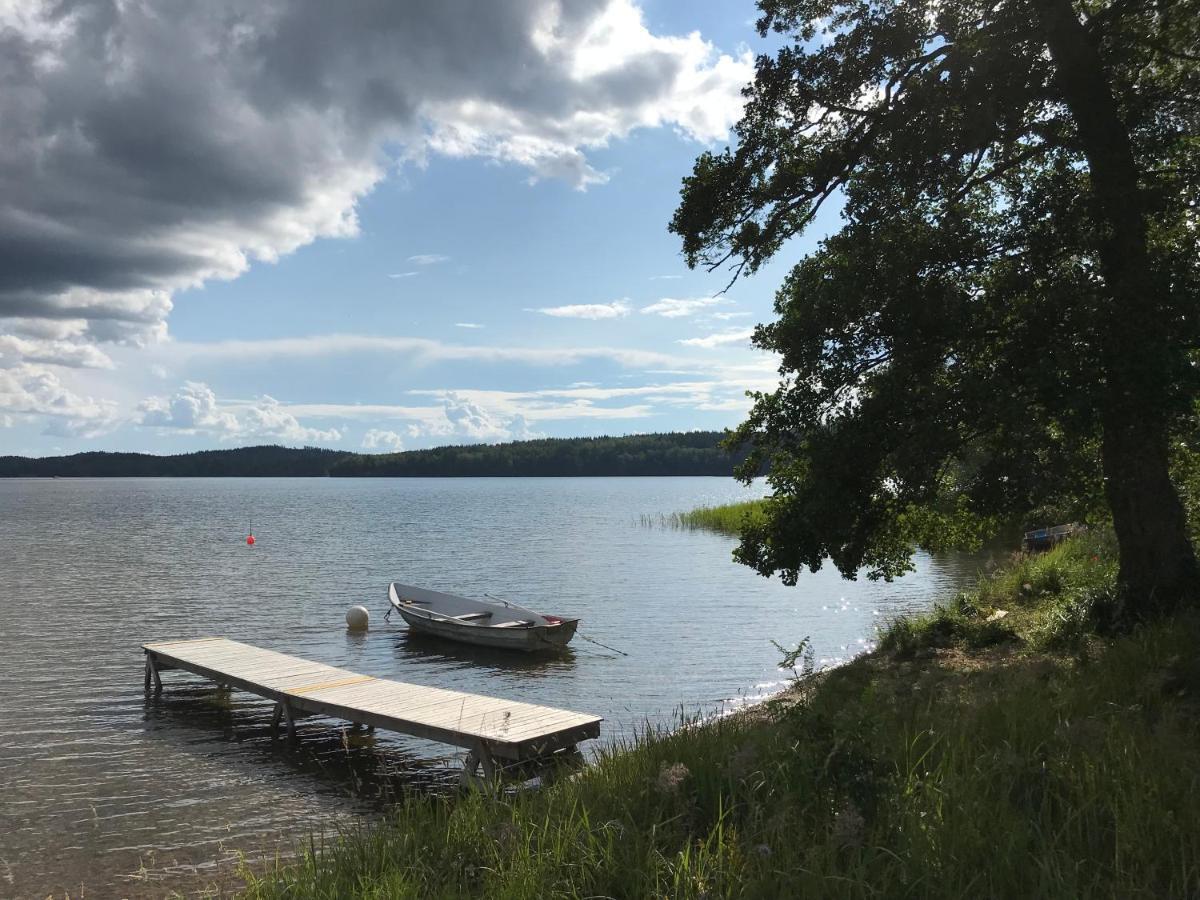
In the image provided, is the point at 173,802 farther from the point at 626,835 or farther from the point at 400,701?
the point at 626,835

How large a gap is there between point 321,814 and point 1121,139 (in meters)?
14.8

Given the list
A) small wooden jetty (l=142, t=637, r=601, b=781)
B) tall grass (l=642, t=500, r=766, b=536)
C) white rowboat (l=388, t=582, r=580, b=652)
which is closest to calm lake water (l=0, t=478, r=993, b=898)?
white rowboat (l=388, t=582, r=580, b=652)

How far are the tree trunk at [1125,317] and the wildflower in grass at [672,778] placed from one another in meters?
7.80

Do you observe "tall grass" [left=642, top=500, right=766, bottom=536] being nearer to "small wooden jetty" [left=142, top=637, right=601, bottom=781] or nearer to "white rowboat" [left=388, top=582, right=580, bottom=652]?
"white rowboat" [left=388, top=582, right=580, bottom=652]

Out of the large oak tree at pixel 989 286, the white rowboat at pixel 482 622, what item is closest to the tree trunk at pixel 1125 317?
the large oak tree at pixel 989 286

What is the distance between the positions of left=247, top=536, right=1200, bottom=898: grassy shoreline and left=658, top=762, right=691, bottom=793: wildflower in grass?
16mm

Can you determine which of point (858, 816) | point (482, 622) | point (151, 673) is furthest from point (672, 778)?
point (482, 622)

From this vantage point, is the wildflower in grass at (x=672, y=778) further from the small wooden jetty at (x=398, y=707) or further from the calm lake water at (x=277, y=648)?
the small wooden jetty at (x=398, y=707)

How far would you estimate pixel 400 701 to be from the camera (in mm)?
13828

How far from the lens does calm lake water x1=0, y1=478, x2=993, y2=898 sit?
10.9m

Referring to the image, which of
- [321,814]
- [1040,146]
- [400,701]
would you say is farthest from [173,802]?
[1040,146]

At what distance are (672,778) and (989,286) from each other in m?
10.2

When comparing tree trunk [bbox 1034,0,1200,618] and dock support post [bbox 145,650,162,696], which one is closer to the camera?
tree trunk [bbox 1034,0,1200,618]

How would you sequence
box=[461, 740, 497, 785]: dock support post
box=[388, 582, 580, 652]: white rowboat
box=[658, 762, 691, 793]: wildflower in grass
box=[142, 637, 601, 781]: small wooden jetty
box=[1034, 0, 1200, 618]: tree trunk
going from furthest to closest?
box=[388, 582, 580, 652]: white rowboat
box=[142, 637, 601, 781]: small wooden jetty
box=[461, 740, 497, 785]: dock support post
box=[1034, 0, 1200, 618]: tree trunk
box=[658, 762, 691, 793]: wildflower in grass
